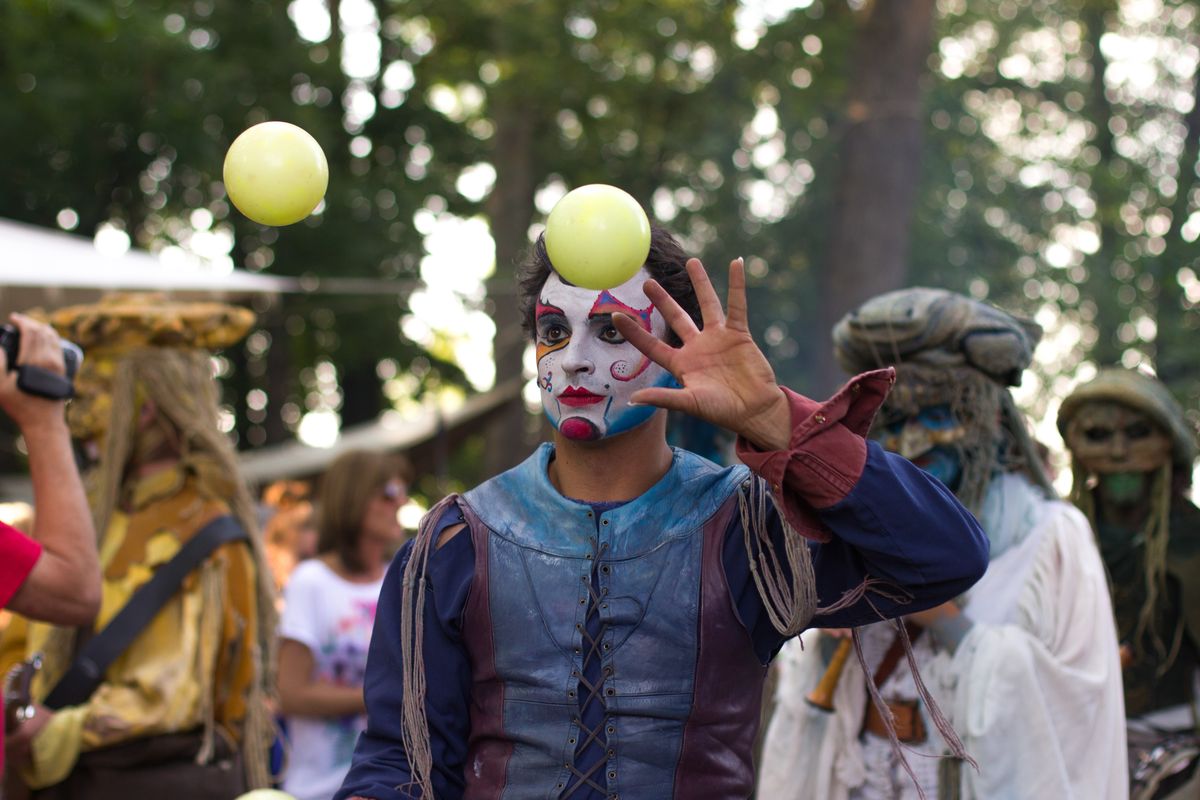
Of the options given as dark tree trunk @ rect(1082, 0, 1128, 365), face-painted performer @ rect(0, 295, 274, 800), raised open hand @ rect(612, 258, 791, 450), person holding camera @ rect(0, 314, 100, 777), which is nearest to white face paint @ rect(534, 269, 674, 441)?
raised open hand @ rect(612, 258, 791, 450)

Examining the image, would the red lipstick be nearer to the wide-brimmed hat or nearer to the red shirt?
the red shirt

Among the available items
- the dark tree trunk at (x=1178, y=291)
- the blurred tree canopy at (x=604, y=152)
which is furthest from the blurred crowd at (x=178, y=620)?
the dark tree trunk at (x=1178, y=291)

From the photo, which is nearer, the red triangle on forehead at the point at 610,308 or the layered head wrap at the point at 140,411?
the red triangle on forehead at the point at 610,308

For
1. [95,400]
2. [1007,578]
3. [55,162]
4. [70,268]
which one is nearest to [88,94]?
[55,162]

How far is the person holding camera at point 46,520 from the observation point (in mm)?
3467

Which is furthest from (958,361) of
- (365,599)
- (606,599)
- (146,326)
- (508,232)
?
(508,232)

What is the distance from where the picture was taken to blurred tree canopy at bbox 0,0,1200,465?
46.0 feet

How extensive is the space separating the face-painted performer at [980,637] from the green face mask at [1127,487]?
995 millimetres

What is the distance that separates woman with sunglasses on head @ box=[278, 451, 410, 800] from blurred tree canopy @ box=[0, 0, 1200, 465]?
7.63 metres

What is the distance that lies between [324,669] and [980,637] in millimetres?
2195

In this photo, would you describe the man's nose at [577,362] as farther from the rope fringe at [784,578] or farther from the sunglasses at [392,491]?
the sunglasses at [392,491]

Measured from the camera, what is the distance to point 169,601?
14.8ft

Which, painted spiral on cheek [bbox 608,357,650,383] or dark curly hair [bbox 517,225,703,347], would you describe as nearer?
painted spiral on cheek [bbox 608,357,650,383]

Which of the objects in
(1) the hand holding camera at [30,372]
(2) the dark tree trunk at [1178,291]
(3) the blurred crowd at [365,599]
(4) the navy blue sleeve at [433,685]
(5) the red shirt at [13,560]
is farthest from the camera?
(2) the dark tree trunk at [1178,291]
